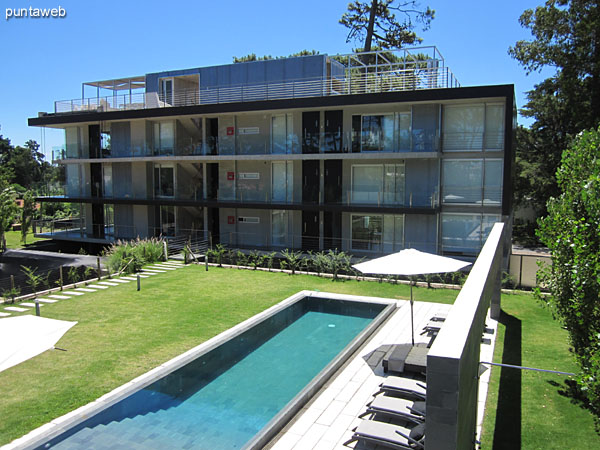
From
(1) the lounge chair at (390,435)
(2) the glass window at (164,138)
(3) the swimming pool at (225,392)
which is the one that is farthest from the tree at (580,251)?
(2) the glass window at (164,138)

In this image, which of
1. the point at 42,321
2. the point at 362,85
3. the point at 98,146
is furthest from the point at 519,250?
the point at 42,321

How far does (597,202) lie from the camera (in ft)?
17.7

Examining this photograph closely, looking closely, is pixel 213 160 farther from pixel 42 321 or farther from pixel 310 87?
pixel 42 321

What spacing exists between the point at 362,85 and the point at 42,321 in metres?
18.8

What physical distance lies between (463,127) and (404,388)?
15.2 metres

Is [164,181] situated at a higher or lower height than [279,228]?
higher

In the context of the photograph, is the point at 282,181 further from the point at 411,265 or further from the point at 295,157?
the point at 411,265

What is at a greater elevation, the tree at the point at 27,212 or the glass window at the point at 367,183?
the glass window at the point at 367,183

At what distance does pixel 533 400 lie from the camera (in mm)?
8016

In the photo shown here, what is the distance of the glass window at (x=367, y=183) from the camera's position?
20688 millimetres

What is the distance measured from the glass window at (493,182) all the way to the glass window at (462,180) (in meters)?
0.24

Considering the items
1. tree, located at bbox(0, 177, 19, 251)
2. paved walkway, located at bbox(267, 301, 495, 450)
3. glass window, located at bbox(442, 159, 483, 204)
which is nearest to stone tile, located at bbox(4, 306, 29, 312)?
paved walkway, located at bbox(267, 301, 495, 450)

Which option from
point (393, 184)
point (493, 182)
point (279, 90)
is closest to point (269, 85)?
point (279, 90)

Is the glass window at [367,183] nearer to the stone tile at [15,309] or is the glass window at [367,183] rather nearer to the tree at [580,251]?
the tree at [580,251]
